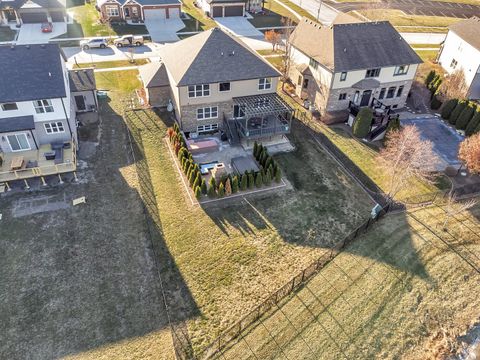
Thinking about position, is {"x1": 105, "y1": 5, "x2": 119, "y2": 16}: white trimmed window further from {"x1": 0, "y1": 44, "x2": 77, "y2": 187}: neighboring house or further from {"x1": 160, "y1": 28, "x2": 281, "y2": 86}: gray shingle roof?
{"x1": 0, "y1": 44, "x2": 77, "y2": 187}: neighboring house

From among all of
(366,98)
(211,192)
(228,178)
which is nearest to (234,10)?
(366,98)

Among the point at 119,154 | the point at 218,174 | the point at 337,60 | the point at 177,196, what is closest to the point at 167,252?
the point at 177,196

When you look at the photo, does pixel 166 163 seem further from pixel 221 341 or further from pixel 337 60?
pixel 337 60

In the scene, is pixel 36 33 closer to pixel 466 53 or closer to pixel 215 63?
pixel 215 63

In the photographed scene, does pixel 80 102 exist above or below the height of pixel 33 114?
below

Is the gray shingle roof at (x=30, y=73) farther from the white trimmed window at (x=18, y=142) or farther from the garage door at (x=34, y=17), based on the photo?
the garage door at (x=34, y=17)

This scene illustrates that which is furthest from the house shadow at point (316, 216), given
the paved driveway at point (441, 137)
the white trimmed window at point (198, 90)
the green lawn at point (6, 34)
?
the green lawn at point (6, 34)

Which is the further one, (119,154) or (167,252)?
(119,154)
